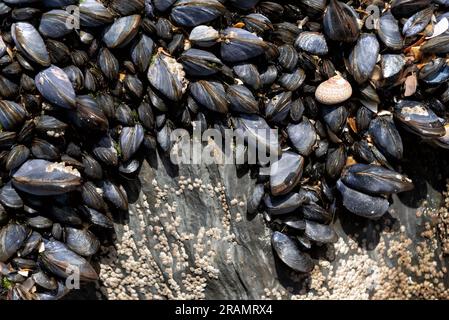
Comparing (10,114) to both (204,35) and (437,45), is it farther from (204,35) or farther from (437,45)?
(437,45)

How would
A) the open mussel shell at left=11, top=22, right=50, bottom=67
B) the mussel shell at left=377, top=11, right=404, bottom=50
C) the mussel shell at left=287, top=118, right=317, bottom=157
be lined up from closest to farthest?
the open mussel shell at left=11, top=22, right=50, bottom=67
the mussel shell at left=377, top=11, right=404, bottom=50
the mussel shell at left=287, top=118, right=317, bottom=157

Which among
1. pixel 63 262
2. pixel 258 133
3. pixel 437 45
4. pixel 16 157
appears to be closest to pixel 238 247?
pixel 258 133

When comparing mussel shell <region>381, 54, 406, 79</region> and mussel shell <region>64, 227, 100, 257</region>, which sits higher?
mussel shell <region>381, 54, 406, 79</region>

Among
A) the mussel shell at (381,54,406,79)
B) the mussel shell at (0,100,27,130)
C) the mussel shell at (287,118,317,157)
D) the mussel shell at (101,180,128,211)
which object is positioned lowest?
the mussel shell at (101,180,128,211)

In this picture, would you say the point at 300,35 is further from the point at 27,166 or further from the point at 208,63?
the point at 27,166

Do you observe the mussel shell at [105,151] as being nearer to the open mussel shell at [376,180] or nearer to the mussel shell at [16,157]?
the mussel shell at [16,157]

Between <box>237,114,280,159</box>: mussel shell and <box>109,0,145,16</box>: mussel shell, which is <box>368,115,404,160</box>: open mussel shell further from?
<box>109,0,145,16</box>: mussel shell

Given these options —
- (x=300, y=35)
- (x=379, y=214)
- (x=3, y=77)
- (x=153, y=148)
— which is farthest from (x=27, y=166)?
(x=379, y=214)

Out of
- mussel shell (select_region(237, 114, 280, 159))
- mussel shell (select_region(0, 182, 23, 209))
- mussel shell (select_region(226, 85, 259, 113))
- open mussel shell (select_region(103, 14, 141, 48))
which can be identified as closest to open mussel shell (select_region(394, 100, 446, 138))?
Result: mussel shell (select_region(237, 114, 280, 159))
